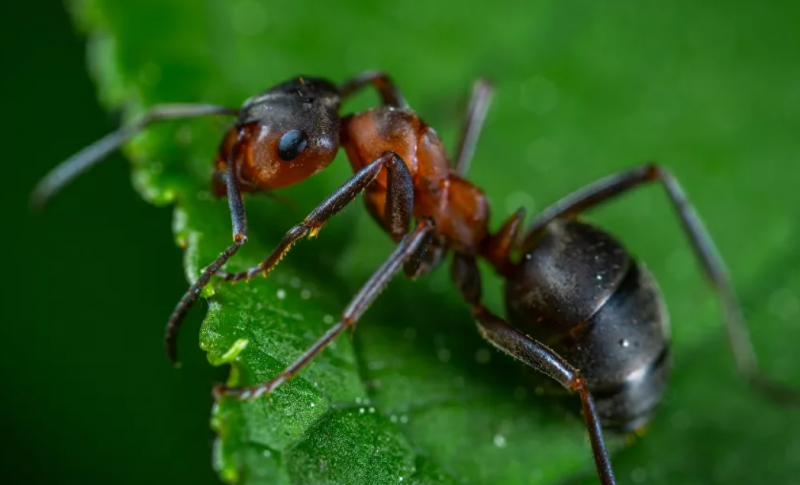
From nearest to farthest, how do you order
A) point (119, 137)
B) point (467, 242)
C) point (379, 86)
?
point (119, 137), point (467, 242), point (379, 86)

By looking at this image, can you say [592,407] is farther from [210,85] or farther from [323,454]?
[210,85]

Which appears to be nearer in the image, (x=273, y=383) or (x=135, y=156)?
(x=273, y=383)

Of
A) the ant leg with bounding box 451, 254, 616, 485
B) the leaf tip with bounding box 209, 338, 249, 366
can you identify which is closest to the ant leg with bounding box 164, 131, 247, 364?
the leaf tip with bounding box 209, 338, 249, 366

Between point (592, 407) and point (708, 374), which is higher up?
point (592, 407)

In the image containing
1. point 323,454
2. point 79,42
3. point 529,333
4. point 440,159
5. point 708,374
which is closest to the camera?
point 323,454

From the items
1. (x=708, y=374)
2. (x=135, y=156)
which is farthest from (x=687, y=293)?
(x=135, y=156)

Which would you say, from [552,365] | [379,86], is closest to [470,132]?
[379,86]

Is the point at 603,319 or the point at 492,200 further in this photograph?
the point at 492,200

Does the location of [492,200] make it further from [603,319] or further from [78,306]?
[78,306]
